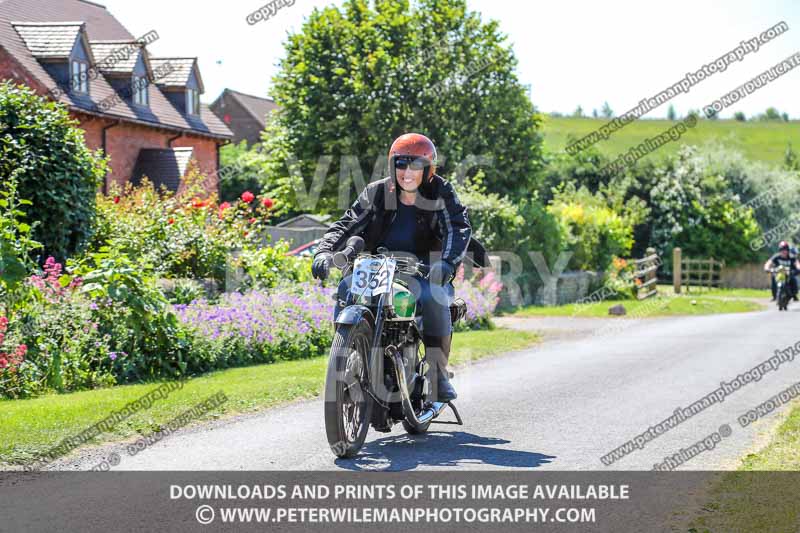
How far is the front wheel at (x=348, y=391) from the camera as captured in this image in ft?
20.3

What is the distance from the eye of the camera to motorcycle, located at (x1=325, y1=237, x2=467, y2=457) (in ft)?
20.6

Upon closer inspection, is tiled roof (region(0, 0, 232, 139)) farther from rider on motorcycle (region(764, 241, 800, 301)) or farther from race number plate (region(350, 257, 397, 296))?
race number plate (region(350, 257, 397, 296))

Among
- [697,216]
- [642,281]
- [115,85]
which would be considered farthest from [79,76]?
[697,216]

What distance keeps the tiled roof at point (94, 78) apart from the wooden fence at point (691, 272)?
20.0 meters

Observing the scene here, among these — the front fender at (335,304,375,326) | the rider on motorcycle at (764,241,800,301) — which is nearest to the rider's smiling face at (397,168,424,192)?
the front fender at (335,304,375,326)

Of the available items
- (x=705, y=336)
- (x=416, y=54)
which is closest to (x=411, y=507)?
(x=705, y=336)

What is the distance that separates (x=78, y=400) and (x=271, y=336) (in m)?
4.80

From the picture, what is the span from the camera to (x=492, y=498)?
5.59m

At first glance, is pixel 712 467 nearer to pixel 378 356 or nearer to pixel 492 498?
pixel 492 498

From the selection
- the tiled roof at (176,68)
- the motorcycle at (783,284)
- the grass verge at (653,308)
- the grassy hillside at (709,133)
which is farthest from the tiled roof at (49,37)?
the grassy hillside at (709,133)

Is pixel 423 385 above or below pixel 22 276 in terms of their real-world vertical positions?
below

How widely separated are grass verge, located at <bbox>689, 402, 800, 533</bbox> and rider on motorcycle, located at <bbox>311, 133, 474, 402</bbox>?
2316 mm

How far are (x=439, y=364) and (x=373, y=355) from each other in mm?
975

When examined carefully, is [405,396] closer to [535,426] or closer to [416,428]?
[416,428]
